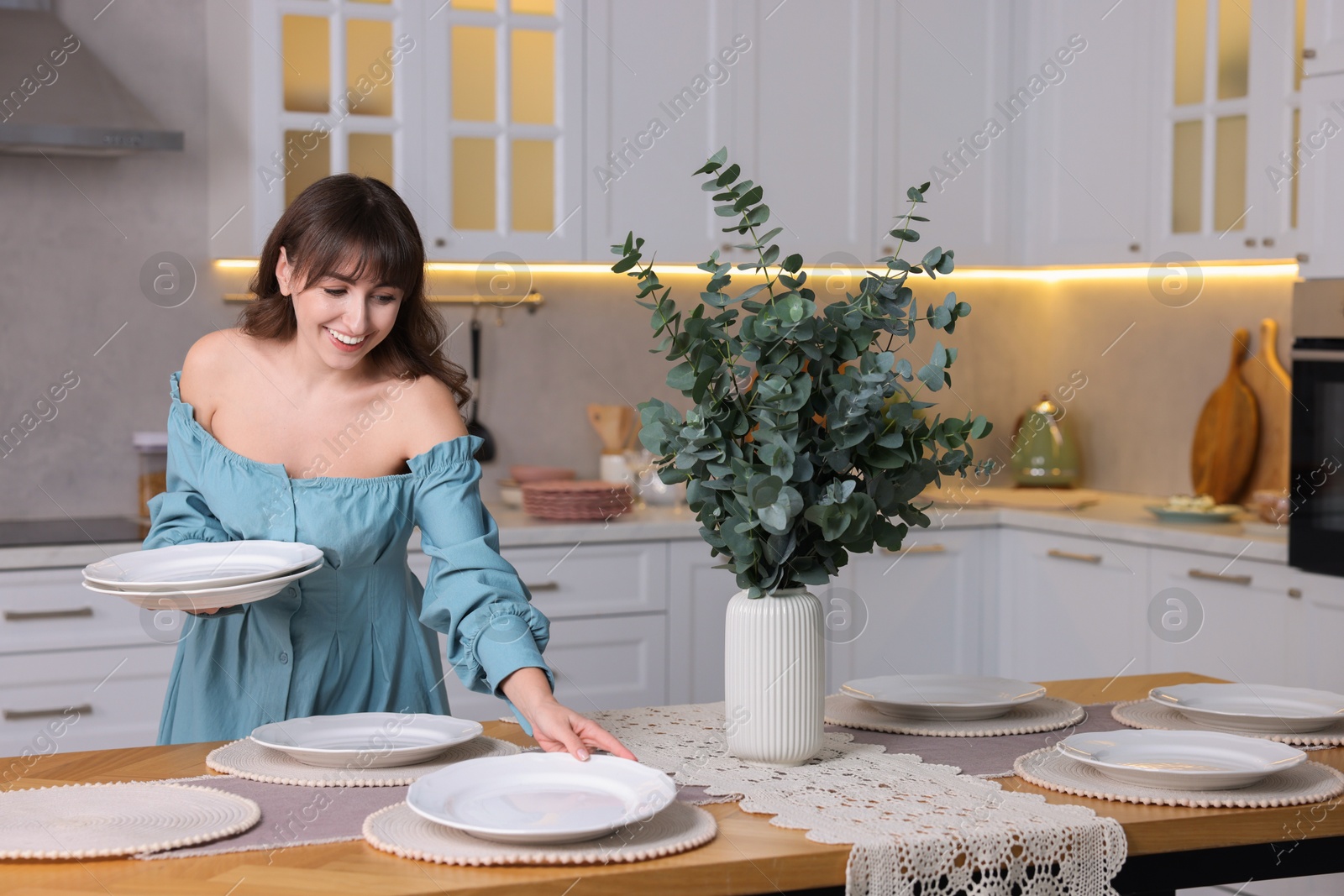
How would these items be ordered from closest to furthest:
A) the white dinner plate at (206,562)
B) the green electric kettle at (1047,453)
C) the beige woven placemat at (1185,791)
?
the beige woven placemat at (1185,791), the white dinner plate at (206,562), the green electric kettle at (1047,453)

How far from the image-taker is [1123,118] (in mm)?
3703

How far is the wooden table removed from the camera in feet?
3.60

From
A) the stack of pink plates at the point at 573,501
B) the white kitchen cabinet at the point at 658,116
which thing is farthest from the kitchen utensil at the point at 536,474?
the white kitchen cabinet at the point at 658,116

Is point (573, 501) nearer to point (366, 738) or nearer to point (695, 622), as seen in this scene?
point (695, 622)

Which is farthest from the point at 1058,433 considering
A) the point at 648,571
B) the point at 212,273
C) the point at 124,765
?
the point at 124,765

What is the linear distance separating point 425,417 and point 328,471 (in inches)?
5.7

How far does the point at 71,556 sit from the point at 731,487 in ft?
6.37

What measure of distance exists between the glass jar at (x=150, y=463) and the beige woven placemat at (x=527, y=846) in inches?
93.0

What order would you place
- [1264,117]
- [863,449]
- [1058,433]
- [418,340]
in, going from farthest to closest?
[1058,433]
[1264,117]
[418,340]
[863,449]

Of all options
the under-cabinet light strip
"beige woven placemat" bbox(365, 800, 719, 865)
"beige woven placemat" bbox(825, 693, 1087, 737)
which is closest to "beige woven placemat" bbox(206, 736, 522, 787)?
"beige woven placemat" bbox(365, 800, 719, 865)

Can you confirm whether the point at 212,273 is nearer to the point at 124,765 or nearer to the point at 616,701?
the point at 616,701

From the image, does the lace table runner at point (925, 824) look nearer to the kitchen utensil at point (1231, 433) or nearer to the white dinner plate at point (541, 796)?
the white dinner plate at point (541, 796)

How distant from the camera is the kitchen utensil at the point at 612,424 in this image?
3865mm

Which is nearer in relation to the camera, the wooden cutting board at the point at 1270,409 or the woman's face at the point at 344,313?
the woman's face at the point at 344,313
